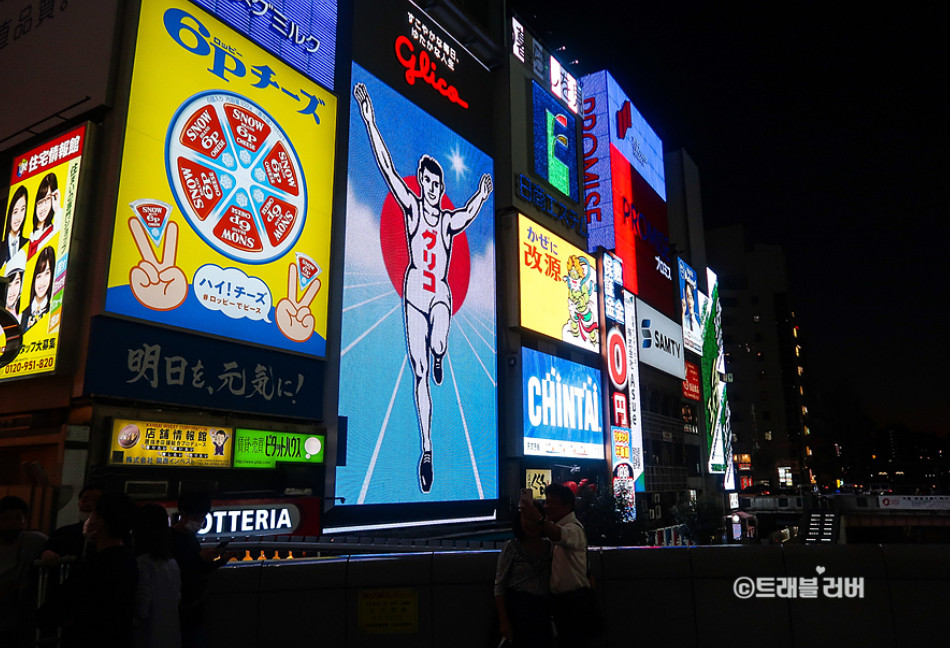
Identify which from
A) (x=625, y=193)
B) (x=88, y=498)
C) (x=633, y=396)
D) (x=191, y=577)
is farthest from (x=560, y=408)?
(x=191, y=577)

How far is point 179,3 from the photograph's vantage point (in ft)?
45.5

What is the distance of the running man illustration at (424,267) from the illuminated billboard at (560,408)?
4244mm

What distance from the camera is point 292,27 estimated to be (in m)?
16.7

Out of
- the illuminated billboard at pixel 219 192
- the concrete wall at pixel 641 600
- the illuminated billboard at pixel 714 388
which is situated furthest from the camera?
the illuminated billboard at pixel 714 388

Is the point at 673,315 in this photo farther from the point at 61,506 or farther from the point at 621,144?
the point at 61,506

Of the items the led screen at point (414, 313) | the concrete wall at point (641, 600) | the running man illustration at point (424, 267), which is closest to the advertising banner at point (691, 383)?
the led screen at point (414, 313)

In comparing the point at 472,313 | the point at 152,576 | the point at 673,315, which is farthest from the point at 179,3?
the point at 673,315

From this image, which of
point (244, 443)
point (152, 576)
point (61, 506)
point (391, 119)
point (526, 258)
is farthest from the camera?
point (526, 258)

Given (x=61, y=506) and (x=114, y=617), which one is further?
(x=61, y=506)

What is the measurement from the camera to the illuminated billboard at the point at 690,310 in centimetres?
4284

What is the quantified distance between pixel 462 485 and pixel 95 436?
10.9 metres

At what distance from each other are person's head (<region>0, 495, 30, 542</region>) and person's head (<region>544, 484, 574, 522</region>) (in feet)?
12.8

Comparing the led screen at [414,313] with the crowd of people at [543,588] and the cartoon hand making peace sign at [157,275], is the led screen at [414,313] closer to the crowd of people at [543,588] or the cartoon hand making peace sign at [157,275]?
the cartoon hand making peace sign at [157,275]

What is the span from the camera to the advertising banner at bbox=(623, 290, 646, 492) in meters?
30.0
